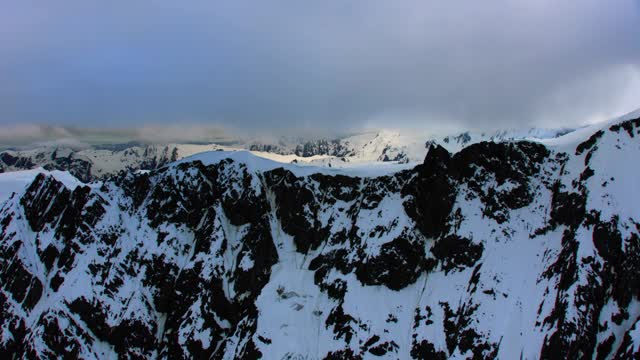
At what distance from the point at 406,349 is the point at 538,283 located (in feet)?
172

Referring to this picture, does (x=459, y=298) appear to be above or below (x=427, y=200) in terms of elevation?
below

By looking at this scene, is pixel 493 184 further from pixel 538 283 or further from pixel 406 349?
pixel 406 349

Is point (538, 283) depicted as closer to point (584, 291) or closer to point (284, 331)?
point (584, 291)

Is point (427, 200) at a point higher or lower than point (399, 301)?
higher

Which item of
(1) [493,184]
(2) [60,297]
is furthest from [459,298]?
(2) [60,297]

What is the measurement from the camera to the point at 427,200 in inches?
7840

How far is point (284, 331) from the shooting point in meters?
180

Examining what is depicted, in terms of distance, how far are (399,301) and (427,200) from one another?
4563 cm

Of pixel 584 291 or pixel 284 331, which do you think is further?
pixel 284 331

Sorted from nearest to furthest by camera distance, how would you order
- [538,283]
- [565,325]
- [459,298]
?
1. [565,325]
2. [538,283]
3. [459,298]

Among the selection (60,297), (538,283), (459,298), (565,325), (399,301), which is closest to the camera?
(565,325)

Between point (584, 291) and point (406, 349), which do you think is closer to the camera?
point (584, 291)

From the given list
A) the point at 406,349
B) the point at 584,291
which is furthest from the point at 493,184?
the point at 406,349

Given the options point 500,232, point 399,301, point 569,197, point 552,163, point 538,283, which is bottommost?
point 399,301
